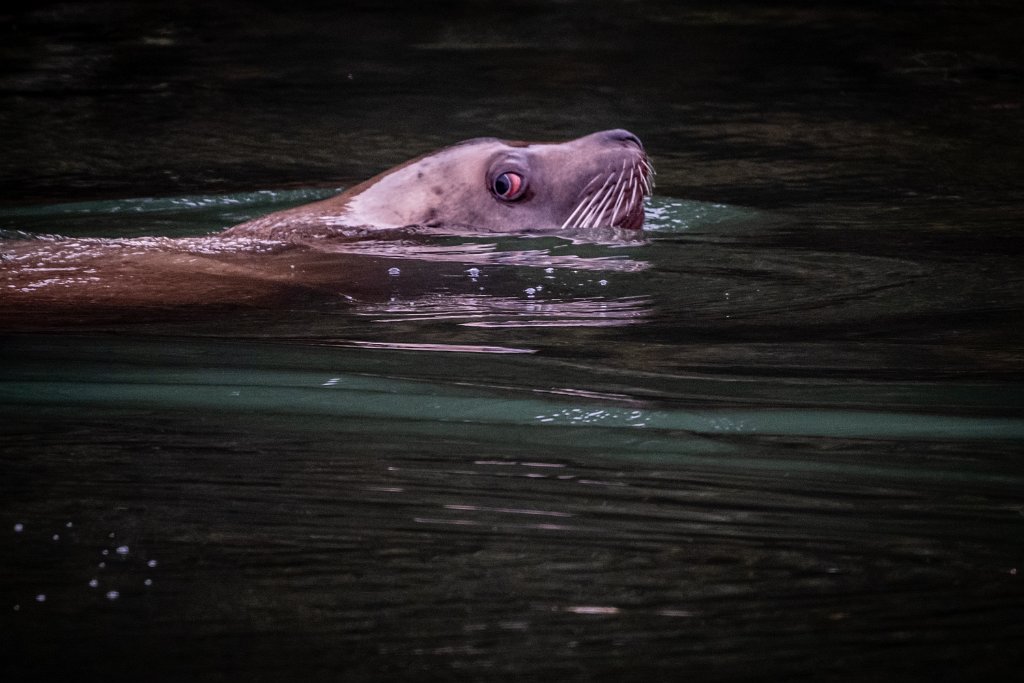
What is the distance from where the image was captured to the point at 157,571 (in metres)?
2.57

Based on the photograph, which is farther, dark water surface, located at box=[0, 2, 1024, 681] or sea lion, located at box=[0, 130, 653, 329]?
sea lion, located at box=[0, 130, 653, 329]

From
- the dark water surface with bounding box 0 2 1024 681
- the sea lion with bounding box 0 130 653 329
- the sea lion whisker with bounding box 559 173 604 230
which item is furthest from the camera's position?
the sea lion whisker with bounding box 559 173 604 230

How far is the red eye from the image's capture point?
5938 millimetres

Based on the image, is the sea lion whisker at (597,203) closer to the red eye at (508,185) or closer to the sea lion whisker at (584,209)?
the sea lion whisker at (584,209)

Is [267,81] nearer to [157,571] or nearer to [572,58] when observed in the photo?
[572,58]

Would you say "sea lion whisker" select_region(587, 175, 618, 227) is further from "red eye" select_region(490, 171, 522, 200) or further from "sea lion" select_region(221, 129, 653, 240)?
"red eye" select_region(490, 171, 522, 200)

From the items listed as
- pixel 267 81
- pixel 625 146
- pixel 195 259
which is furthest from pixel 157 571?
pixel 267 81

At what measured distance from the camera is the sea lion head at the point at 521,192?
5.93 meters

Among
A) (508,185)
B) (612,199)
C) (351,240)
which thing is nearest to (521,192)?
(508,185)

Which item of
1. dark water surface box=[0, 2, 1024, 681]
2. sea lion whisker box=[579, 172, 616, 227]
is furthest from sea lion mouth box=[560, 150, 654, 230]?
dark water surface box=[0, 2, 1024, 681]

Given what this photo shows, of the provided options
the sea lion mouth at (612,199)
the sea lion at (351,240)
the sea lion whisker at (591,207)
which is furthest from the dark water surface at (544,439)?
the sea lion whisker at (591,207)

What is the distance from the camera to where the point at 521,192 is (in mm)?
5941

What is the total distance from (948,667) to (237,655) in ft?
3.45

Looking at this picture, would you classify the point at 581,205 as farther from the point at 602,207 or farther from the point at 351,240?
the point at 351,240
